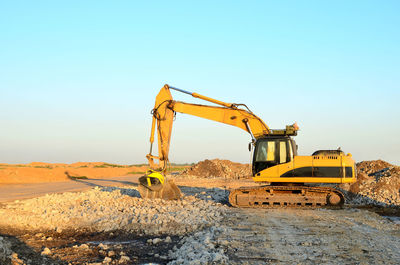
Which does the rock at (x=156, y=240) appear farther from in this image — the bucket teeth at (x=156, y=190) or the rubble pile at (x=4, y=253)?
the bucket teeth at (x=156, y=190)

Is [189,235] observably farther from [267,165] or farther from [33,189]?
[33,189]

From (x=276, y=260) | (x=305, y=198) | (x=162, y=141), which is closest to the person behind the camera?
(x=276, y=260)

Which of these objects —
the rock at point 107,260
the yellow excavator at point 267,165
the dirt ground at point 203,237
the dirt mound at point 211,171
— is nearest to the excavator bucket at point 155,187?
the yellow excavator at point 267,165

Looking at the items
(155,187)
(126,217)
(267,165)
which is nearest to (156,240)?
(126,217)

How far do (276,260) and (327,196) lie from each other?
23.3 ft

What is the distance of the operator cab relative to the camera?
1281 cm

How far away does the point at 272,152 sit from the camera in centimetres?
1292

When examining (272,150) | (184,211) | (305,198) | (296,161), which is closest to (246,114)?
(272,150)

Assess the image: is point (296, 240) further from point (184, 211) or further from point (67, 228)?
point (67, 228)

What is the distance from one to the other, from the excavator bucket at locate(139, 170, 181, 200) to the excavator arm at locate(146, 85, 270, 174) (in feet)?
1.55

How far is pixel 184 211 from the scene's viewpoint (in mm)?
11000

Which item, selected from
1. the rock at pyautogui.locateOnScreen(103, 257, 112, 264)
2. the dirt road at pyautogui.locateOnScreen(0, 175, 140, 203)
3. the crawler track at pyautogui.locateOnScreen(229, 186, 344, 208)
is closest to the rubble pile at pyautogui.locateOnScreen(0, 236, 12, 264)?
the rock at pyautogui.locateOnScreen(103, 257, 112, 264)

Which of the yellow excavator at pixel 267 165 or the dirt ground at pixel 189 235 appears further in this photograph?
the yellow excavator at pixel 267 165

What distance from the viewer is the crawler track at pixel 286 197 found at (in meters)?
12.5
